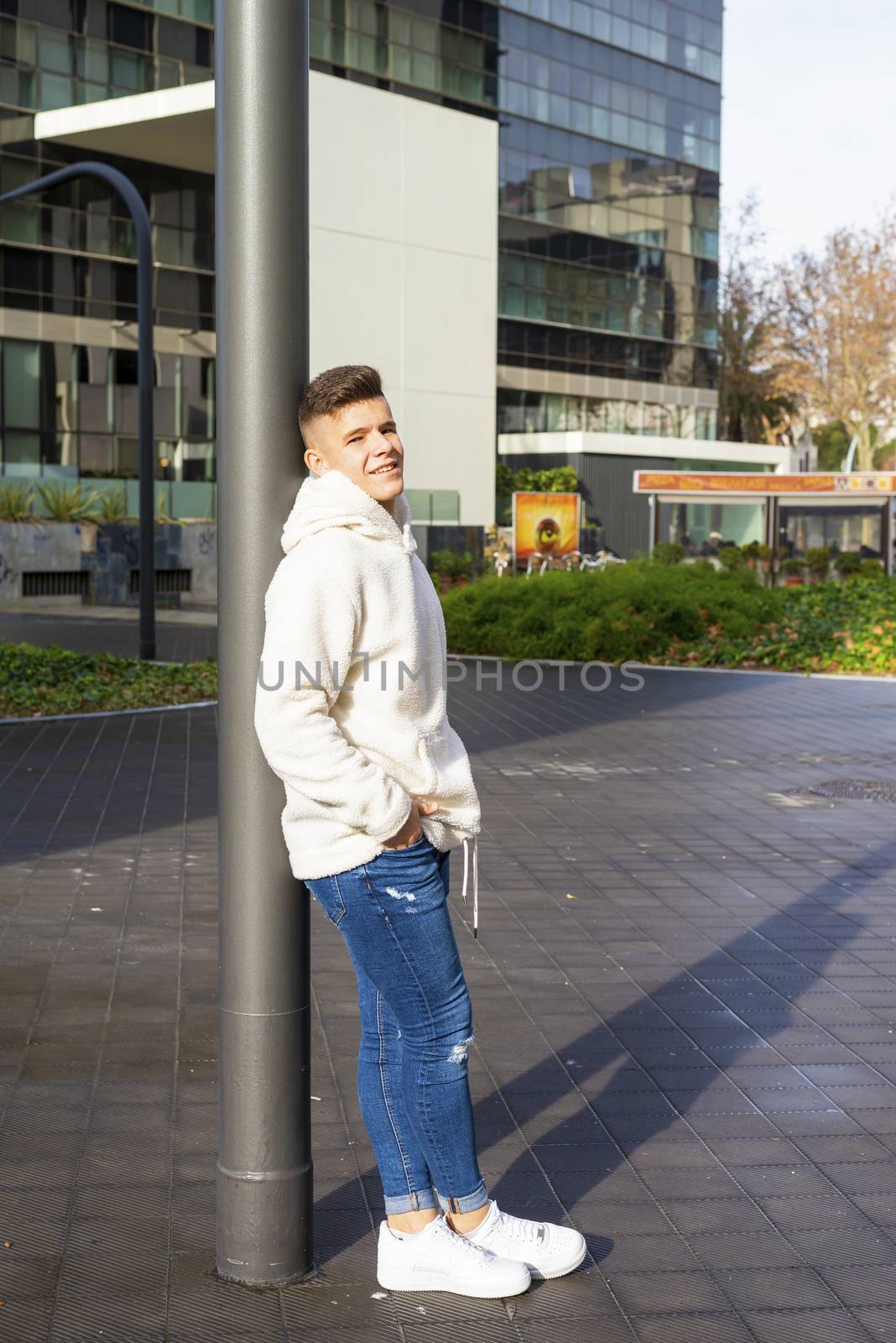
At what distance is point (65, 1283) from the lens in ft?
11.5

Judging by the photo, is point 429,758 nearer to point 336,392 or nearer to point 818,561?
point 336,392

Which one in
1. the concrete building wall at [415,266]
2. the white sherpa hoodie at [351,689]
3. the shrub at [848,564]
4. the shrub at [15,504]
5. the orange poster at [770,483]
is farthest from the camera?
the concrete building wall at [415,266]

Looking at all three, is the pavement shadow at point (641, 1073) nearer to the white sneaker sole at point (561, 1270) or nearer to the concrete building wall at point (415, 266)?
the white sneaker sole at point (561, 1270)

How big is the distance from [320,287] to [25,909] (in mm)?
30111

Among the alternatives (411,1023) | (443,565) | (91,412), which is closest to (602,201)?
(91,412)

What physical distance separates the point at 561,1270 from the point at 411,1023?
2.31 ft

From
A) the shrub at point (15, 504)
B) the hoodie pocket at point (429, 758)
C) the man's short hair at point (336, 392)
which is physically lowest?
the hoodie pocket at point (429, 758)

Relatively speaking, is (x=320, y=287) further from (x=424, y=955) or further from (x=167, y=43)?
(x=424, y=955)

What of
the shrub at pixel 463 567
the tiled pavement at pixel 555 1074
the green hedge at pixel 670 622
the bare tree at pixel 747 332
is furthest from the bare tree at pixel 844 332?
the tiled pavement at pixel 555 1074

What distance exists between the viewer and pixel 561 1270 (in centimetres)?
357

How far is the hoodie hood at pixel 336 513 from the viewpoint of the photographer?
318 cm

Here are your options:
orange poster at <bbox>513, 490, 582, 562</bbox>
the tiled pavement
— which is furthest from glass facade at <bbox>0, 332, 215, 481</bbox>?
the tiled pavement

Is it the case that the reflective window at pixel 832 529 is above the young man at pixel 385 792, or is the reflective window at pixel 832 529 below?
above

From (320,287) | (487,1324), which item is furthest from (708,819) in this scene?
(320,287)
